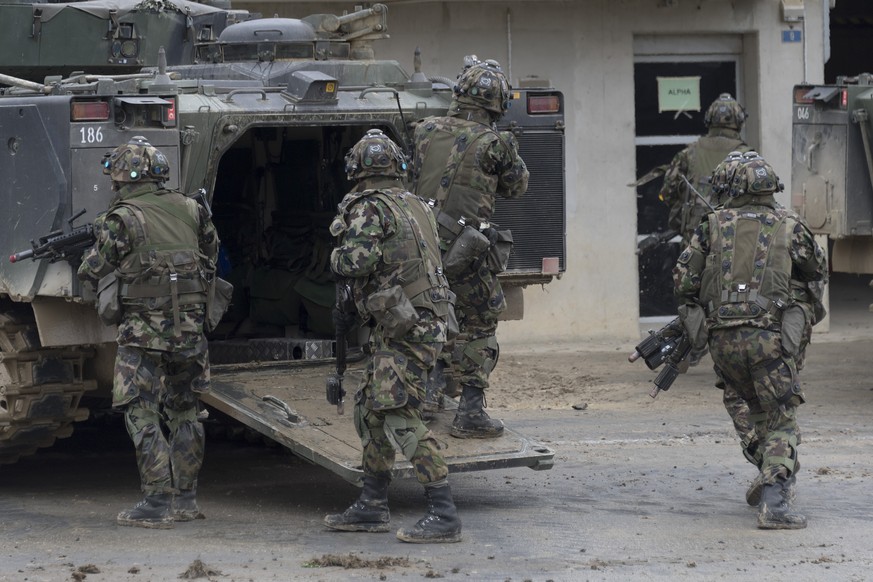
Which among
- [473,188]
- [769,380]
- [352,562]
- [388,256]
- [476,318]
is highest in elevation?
[473,188]

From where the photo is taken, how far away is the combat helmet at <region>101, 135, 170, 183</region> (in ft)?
23.8

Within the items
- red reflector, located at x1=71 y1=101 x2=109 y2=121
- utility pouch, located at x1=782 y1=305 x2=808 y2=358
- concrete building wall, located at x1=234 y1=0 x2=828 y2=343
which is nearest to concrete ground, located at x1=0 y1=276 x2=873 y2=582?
utility pouch, located at x1=782 y1=305 x2=808 y2=358

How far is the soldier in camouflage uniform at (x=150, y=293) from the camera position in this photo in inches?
285

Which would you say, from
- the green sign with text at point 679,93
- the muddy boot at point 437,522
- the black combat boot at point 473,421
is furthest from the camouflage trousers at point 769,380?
the green sign with text at point 679,93

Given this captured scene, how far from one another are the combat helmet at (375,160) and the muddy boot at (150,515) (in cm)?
176

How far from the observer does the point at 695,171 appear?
1166 centimetres

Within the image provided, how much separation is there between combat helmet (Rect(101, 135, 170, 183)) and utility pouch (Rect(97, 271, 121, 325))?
1.49 feet

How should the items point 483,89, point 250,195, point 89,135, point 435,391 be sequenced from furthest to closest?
1. point 250,195
2. point 435,391
3. point 483,89
4. point 89,135

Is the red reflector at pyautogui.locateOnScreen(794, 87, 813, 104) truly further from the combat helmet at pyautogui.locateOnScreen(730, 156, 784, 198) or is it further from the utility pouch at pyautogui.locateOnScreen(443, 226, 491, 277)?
the utility pouch at pyautogui.locateOnScreen(443, 226, 491, 277)

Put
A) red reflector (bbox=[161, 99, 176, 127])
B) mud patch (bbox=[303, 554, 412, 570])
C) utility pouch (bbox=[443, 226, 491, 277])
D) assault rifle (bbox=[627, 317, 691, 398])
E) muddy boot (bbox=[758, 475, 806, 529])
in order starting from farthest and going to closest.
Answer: utility pouch (bbox=[443, 226, 491, 277]) < assault rifle (bbox=[627, 317, 691, 398]) < red reflector (bbox=[161, 99, 176, 127]) < muddy boot (bbox=[758, 475, 806, 529]) < mud patch (bbox=[303, 554, 412, 570])

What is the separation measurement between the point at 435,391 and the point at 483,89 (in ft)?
5.28

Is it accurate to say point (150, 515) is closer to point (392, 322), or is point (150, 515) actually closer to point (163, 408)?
point (163, 408)

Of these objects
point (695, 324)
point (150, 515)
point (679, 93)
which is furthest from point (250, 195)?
point (679, 93)

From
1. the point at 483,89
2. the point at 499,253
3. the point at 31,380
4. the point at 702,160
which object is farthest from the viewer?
the point at 702,160
